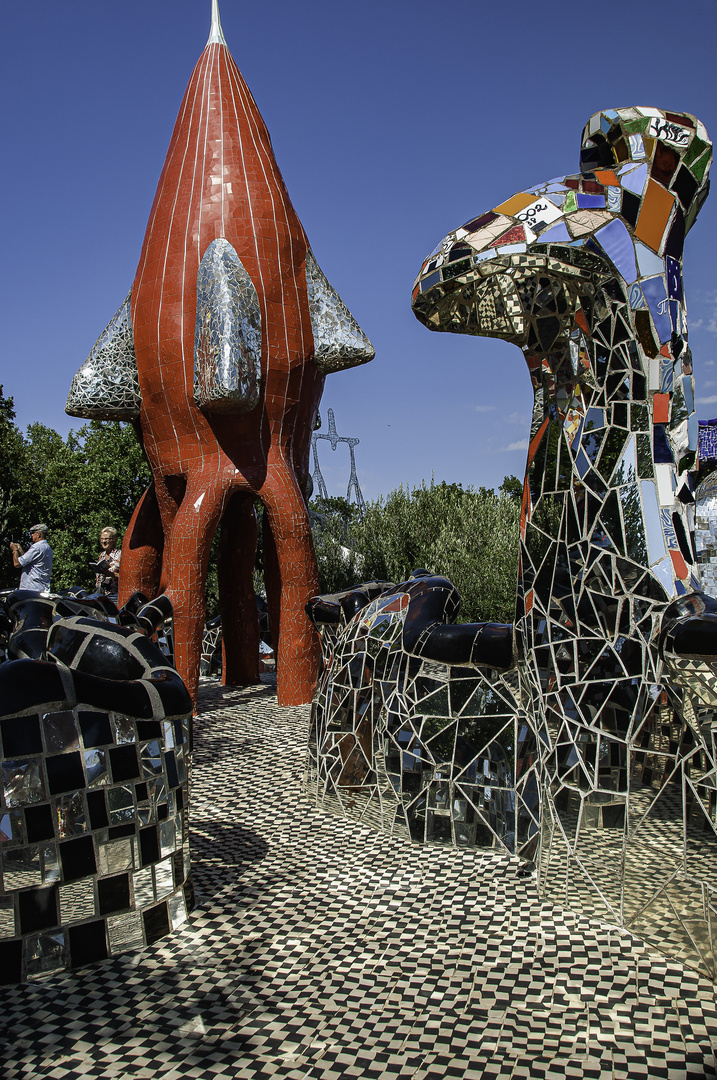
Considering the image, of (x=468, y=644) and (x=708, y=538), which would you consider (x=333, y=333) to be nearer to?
(x=708, y=538)

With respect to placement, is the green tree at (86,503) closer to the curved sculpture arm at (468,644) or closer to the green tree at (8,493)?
the green tree at (8,493)

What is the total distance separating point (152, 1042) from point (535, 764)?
5.55 ft

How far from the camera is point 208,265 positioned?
6.83 m

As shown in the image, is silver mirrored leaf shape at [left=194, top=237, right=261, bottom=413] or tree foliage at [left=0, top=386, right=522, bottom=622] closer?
silver mirrored leaf shape at [left=194, top=237, right=261, bottom=413]

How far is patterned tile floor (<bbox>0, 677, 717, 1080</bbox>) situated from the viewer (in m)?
2.00

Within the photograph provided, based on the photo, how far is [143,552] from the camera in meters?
8.52

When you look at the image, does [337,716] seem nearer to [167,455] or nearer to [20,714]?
[20,714]

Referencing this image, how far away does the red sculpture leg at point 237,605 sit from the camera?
28.2ft

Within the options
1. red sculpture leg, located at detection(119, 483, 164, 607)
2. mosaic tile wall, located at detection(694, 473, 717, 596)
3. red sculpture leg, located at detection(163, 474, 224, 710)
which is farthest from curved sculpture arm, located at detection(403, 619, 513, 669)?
red sculpture leg, located at detection(119, 483, 164, 607)

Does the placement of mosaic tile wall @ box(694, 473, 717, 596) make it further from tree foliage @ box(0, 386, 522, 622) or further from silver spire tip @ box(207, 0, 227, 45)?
silver spire tip @ box(207, 0, 227, 45)

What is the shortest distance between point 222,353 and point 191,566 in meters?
1.79

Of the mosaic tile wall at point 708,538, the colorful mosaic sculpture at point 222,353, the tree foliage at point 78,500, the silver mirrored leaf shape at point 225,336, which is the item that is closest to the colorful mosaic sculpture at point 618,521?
the silver mirrored leaf shape at point 225,336

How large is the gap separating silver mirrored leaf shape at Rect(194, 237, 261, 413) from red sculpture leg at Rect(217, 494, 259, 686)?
2171 mm

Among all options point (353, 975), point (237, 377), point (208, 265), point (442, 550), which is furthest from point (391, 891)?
point (442, 550)
